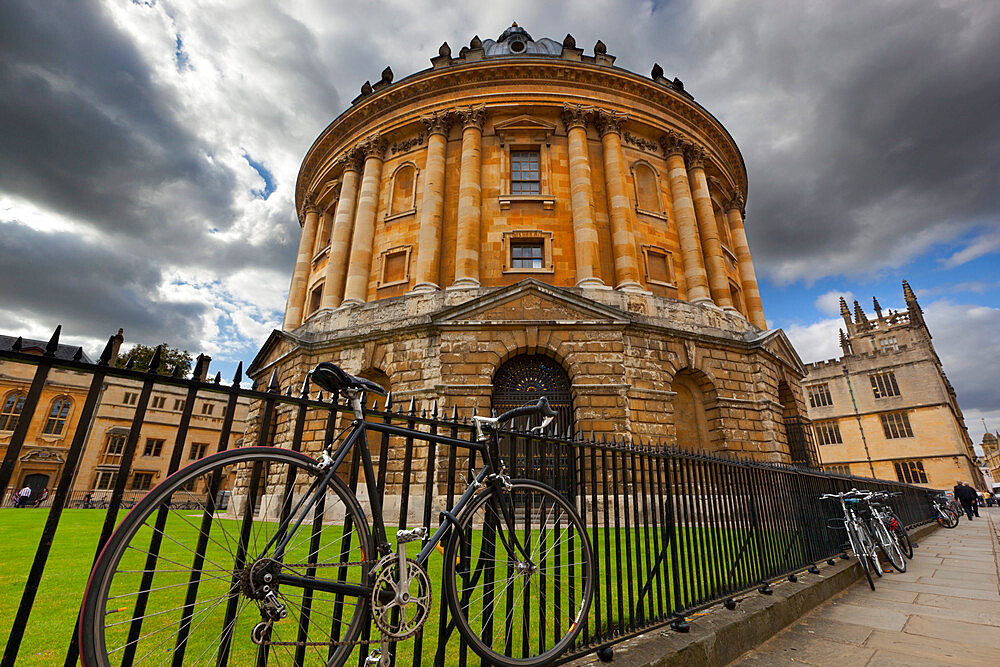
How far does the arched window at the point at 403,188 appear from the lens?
18.5m

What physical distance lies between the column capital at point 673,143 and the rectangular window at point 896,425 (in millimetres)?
35633

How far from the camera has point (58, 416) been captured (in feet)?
112

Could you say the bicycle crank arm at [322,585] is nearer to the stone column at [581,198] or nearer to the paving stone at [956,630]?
the paving stone at [956,630]

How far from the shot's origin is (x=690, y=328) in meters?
15.0

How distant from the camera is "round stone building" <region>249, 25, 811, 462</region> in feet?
44.3

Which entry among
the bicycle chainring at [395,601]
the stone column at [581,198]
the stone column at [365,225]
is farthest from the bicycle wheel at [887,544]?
the stone column at [365,225]

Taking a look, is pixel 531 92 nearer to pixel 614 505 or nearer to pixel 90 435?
pixel 614 505

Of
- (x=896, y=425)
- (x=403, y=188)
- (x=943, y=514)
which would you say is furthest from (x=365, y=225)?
(x=896, y=425)

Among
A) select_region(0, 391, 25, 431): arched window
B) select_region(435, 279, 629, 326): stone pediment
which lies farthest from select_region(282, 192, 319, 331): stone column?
select_region(0, 391, 25, 431): arched window

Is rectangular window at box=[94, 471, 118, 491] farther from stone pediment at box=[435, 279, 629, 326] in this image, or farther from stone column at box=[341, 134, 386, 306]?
stone pediment at box=[435, 279, 629, 326]

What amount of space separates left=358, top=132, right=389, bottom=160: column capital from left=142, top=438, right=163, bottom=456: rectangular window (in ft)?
100

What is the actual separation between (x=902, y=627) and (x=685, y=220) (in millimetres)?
16255

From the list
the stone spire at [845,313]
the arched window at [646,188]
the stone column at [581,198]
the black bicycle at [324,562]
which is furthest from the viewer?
the stone spire at [845,313]

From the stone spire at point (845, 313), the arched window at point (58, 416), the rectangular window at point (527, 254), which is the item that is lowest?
the arched window at point (58, 416)
